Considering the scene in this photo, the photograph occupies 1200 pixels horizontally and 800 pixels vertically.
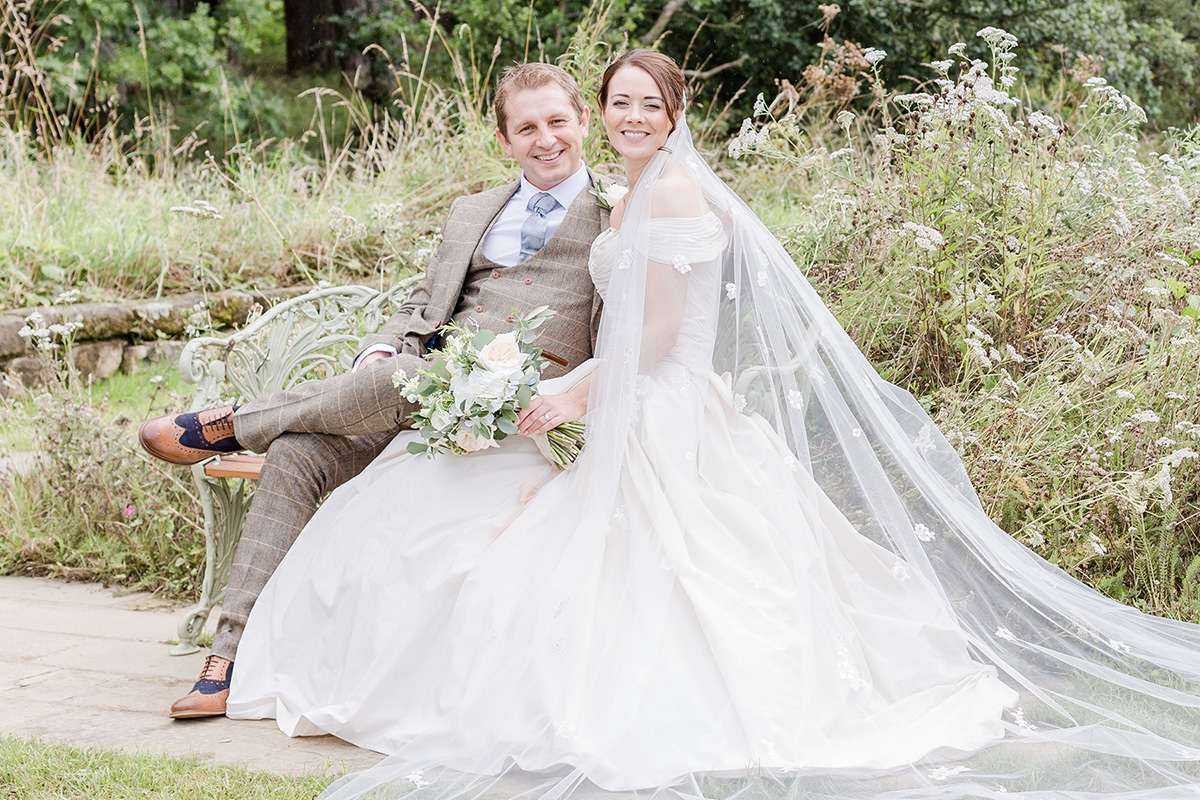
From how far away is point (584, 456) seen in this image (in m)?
2.79

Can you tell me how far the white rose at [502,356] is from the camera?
9.05 feet

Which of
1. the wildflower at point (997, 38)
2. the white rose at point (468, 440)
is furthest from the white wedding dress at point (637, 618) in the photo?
the wildflower at point (997, 38)

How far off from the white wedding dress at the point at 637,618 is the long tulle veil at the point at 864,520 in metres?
0.03

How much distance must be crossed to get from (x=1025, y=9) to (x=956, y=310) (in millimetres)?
8513

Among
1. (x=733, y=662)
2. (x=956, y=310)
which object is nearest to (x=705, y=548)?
(x=733, y=662)

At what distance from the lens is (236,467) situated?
3.41 m

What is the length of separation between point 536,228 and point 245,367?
117 cm

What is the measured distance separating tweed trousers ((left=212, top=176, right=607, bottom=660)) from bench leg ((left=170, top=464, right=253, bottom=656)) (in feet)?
1.52

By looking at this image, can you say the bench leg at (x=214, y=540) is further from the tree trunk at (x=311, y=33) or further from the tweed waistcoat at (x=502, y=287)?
the tree trunk at (x=311, y=33)

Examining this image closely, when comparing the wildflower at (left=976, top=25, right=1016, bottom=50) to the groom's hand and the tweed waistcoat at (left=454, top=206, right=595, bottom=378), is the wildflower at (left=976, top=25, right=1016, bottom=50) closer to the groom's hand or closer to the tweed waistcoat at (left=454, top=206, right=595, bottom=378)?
the tweed waistcoat at (left=454, top=206, right=595, bottom=378)

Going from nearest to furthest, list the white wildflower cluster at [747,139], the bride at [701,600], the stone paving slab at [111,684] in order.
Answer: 1. the bride at [701,600]
2. the stone paving slab at [111,684]
3. the white wildflower cluster at [747,139]

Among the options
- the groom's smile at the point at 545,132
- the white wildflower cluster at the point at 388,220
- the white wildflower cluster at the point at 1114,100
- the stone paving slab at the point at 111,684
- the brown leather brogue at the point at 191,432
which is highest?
the white wildflower cluster at the point at 1114,100

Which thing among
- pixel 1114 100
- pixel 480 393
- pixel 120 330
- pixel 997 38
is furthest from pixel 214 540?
pixel 1114 100

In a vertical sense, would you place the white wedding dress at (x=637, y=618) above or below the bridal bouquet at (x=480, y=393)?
below
